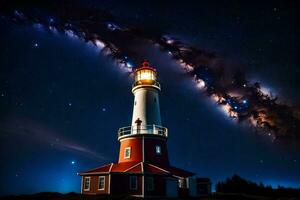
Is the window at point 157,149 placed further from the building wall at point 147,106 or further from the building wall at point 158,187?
the building wall at point 158,187

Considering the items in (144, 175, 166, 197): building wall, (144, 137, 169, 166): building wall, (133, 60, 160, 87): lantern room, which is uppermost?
(133, 60, 160, 87): lantern room

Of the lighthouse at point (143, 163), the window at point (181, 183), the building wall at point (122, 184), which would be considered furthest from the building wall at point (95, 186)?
the window at point (181, 183)

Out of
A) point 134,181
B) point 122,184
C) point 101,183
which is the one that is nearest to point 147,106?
point 134,181

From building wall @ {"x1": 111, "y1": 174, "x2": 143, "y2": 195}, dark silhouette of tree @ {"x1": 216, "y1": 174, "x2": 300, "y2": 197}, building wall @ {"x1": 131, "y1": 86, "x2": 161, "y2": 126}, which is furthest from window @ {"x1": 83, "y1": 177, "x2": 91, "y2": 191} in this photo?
dark silhouette of tree @ {"x1": 216, "y1": 174, "x2": 300, "y2": 197}

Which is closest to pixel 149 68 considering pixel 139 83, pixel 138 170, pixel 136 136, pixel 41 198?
pixel 139 83

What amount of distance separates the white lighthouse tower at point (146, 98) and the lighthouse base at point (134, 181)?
4.54 metres

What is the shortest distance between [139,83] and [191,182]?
11111 mm

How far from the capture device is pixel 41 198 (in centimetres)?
2812

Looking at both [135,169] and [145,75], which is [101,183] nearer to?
[135,169]

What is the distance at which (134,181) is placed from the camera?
2570 cm

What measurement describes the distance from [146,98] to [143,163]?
6673 mm

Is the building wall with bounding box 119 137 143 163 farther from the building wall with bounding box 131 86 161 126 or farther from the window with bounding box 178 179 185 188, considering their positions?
the window with bounding box 178 179 185 188

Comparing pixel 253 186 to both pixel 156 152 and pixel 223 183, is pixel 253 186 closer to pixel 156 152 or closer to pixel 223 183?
pixel 223 183

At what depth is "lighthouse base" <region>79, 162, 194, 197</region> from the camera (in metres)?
25.5
